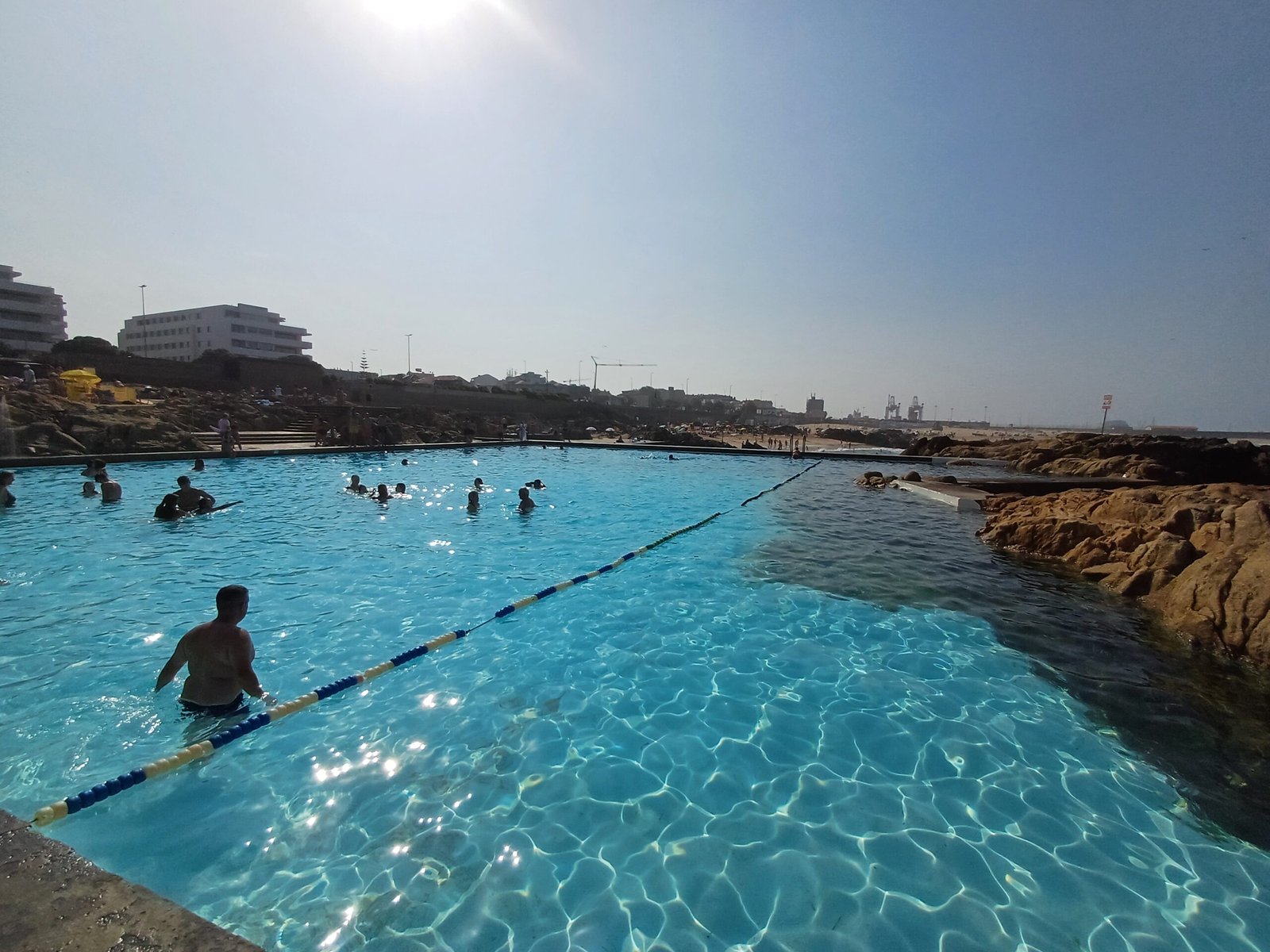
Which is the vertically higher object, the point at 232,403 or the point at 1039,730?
the point at 232,403

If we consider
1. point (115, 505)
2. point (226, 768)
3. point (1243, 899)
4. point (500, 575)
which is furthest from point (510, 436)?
point (1243, 899)

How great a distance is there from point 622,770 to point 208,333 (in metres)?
83.3

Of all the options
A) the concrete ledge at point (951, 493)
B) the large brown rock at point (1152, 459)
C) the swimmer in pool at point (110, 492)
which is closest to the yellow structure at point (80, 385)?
the swimmer in pool at point (110, 492)

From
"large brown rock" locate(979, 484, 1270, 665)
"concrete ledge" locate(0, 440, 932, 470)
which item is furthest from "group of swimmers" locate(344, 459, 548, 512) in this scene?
"large brown rock" locate(979, 484, 1270, 665)

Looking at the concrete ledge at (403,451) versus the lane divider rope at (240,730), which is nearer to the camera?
the lane divider rope at (240,730)

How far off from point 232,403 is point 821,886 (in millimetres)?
34125

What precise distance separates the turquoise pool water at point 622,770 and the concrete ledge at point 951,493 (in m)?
7.55

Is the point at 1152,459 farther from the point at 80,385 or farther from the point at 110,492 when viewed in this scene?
the point at 80,385

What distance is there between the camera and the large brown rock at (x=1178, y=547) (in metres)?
6.55

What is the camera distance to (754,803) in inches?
156

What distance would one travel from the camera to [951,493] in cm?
1686

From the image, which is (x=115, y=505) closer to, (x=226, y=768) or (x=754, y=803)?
(x=226, y=768)

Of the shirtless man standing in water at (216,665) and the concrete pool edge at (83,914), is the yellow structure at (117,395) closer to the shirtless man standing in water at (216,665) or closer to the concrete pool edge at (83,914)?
the shirtless man standing in water at (216,665)

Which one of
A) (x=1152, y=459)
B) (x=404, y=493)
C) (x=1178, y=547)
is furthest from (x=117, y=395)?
(x=1152, y=459)
